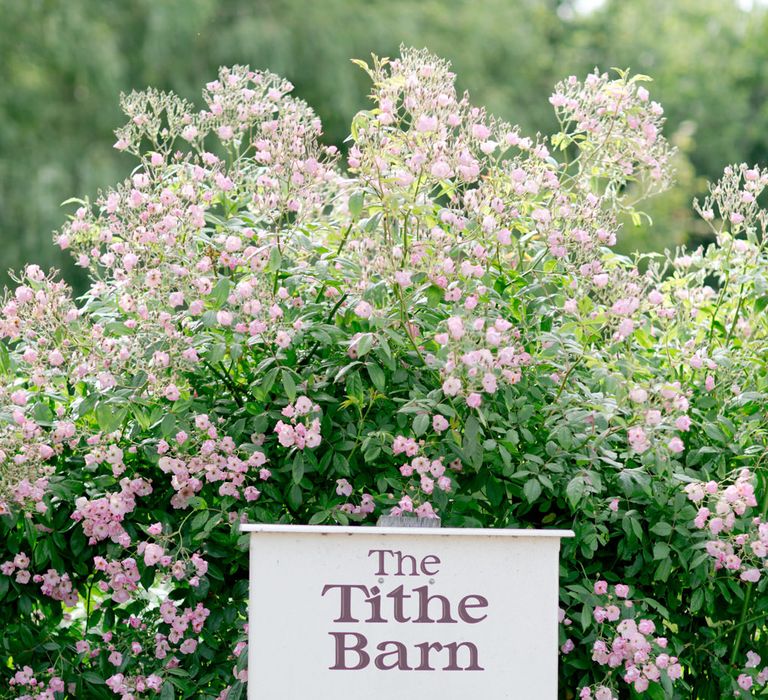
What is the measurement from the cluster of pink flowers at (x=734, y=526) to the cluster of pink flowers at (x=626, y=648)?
0.68 ft

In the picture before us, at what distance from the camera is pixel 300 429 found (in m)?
2.42

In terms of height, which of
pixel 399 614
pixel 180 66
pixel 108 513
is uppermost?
pixel 180 66

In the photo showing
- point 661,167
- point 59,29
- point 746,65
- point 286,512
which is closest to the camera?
point 286,512

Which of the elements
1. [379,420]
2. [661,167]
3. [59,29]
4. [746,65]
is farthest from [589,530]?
[746,65]

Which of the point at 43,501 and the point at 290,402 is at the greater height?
the point at 290,402

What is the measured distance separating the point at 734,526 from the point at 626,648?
0.35 meters

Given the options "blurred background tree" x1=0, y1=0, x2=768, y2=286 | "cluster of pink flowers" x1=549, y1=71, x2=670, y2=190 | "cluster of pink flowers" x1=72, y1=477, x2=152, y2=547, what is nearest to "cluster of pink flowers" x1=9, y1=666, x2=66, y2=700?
"cluster of pink flowers" x1=72, y1=477, x2=152, y2=547

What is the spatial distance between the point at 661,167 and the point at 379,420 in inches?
36.7

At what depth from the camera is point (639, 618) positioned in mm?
2537

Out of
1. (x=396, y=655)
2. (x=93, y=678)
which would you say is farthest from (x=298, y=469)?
(x=93, y=678)

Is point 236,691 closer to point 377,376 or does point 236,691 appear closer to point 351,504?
point 351,504

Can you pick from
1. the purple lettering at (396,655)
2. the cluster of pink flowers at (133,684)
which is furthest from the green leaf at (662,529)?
the cluster of pink flowers at (133,684)

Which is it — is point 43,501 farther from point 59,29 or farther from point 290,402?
point 59,29

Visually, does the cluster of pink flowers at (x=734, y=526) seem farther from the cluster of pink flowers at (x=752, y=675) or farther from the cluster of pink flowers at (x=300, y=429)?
the cluster of pink flowers at (x=300, y=429)
